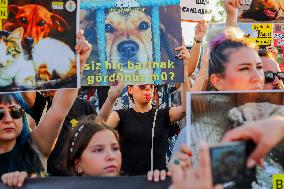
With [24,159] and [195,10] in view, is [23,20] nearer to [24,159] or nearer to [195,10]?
[24,159]

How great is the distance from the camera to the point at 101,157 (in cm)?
288

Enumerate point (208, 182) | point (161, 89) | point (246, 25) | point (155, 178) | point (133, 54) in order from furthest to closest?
point (161, 89), point (246, 25), point (133, 54), point (155, 178), point (208, 182)

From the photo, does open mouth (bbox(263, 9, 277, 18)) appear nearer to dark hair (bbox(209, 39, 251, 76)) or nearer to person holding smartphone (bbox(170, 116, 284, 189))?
dark hair (bbox(209, 39, 251, 76))

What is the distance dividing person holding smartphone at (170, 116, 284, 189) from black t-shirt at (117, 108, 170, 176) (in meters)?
2.61

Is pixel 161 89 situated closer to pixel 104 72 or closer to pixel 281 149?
pixel 104 72

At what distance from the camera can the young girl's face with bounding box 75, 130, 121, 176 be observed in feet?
9.39

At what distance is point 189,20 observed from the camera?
550cm

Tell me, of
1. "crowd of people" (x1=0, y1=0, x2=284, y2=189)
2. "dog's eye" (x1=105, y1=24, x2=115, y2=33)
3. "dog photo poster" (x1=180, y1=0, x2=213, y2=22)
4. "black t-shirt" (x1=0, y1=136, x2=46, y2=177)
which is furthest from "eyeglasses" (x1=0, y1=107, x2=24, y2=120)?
"dog photo poster" (x1=180, y1=0, x2=213, y2=22)

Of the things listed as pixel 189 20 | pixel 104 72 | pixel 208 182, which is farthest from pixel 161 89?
pixel 208 182

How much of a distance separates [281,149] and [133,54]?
1.40 meters

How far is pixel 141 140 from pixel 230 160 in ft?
9.32

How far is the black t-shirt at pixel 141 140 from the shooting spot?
14.7 ft

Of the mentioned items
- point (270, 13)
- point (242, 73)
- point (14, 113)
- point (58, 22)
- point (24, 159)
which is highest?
point (270, 13)

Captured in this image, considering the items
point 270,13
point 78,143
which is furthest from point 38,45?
point 270,13
